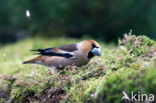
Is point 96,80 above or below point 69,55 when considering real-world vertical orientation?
below

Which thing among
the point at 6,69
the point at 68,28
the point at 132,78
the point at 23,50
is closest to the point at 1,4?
the point at 68,28

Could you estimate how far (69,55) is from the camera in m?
6.86

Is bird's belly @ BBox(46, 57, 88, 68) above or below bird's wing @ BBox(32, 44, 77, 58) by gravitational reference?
below

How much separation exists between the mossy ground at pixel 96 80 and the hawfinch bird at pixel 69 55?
0.33 ft

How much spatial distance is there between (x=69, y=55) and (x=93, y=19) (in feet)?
23.6

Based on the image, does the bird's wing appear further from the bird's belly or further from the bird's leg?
the bird's leg

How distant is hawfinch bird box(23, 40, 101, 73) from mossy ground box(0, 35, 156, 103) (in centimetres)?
10

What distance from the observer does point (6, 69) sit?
8469 millimetres

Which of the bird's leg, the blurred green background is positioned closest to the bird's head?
the bird's leg

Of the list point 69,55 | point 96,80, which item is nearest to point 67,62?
point 69,55

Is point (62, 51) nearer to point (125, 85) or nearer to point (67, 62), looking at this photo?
point (67, 62)

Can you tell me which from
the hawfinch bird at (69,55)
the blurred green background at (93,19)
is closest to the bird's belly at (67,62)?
the hawfinch bird at (69,55)

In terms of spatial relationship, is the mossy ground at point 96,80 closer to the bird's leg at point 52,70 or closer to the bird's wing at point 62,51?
the bird's leg at point 52,70

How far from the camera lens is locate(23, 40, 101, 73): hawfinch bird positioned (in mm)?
6824
